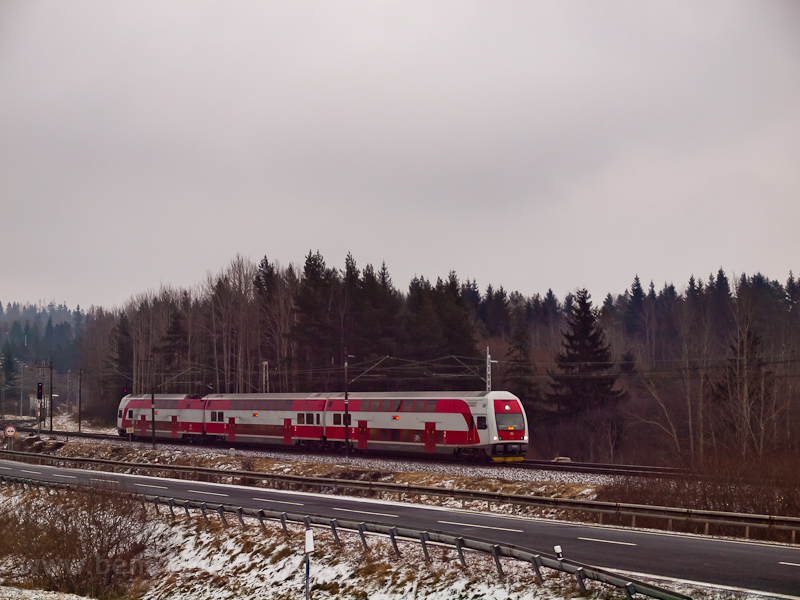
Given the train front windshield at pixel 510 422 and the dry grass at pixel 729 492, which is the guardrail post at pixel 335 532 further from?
the train front windshield at pixel 510 422

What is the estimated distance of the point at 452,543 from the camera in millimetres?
18844

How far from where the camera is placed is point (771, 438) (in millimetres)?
48906

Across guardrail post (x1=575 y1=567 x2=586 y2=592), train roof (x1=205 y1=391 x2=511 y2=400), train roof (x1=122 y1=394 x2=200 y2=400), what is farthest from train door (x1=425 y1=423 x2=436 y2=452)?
guardrail post (x1=575 y1=567 x2=586 y2=592)

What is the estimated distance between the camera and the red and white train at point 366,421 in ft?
Result: 135

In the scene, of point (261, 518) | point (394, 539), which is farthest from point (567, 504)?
point (261, 518)

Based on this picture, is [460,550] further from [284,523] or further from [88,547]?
[88,547]

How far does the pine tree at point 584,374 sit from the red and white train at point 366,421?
26701 millimetres

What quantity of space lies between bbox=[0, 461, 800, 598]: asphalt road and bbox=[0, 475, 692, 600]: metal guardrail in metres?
0.99

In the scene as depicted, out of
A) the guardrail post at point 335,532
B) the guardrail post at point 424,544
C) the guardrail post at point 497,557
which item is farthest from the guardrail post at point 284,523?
the guardrail post at point 497,557

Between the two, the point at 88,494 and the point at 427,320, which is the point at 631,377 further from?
the point at 88,494

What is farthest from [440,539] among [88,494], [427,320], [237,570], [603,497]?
[427,320]

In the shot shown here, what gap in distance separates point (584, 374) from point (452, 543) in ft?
180

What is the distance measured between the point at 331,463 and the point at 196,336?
59.8 m

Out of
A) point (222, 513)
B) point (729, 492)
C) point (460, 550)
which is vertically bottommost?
point (222, 513)
